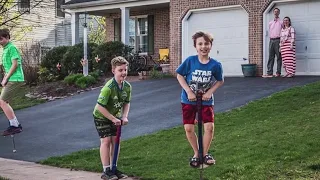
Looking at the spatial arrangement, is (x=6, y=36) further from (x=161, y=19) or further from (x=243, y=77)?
(x=161, y=19)

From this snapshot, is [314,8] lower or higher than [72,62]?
higher

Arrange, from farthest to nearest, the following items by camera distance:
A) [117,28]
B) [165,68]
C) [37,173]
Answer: [117,28] < [165,68] < [37,173]

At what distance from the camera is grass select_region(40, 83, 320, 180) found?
720 centimetres

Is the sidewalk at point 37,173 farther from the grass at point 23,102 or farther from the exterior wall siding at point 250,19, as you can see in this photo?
the exterior wall siding at point 250,19

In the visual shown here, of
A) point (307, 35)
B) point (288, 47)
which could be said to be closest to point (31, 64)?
point (288, 47)

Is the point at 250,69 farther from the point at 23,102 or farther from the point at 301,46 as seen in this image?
the point at 23,102

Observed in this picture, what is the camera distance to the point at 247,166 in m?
7.29

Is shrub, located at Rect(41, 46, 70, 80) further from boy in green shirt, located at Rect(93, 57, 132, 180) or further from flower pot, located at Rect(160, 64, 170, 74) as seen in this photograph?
boy in green shirt, located at Rect(93, 57, 132, 180)

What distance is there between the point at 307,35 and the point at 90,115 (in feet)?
24.7

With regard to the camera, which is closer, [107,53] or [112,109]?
[112,109]

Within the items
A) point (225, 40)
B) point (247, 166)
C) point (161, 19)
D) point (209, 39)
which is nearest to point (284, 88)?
point (225, 40)

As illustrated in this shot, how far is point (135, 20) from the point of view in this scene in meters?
26.3

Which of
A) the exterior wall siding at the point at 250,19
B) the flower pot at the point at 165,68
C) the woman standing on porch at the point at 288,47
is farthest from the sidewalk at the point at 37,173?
the flower pot at the point at 165,68

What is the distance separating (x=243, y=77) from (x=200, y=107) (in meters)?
12.4
